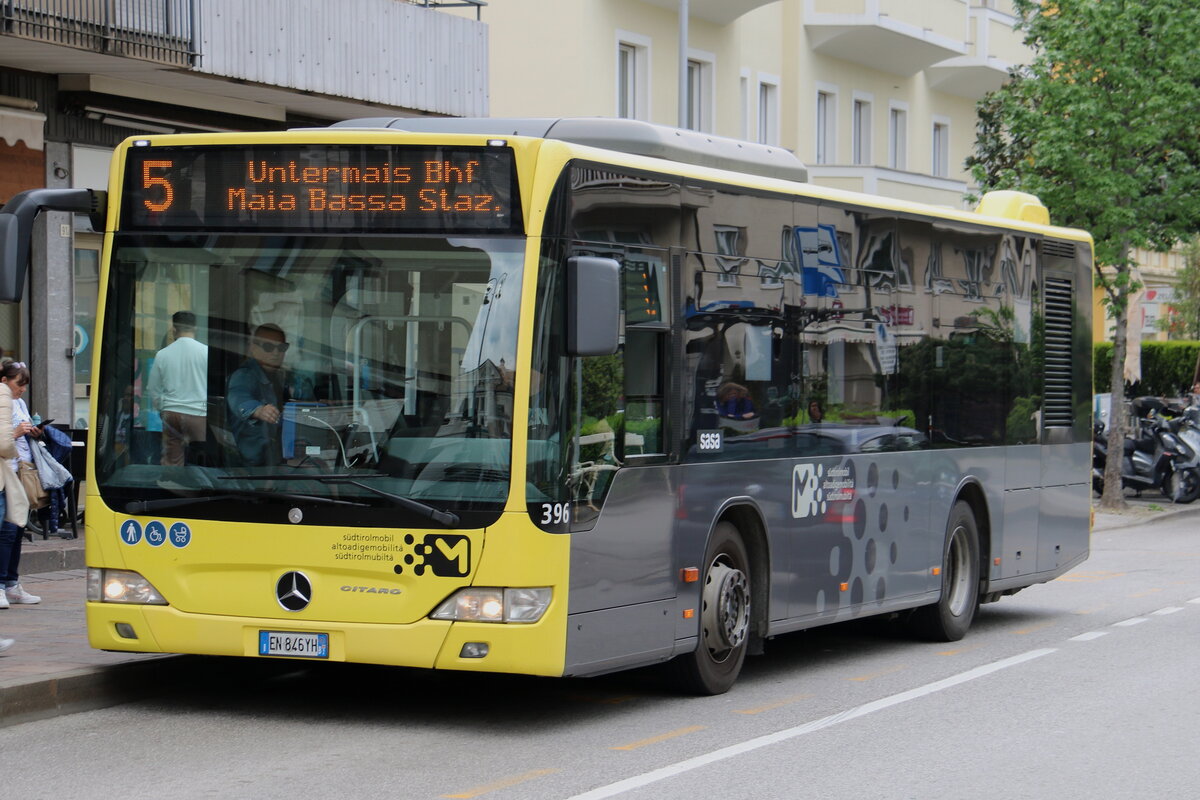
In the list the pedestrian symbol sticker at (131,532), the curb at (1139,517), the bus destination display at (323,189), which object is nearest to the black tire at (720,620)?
the bus destination display at (323,189)

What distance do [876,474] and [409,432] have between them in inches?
171

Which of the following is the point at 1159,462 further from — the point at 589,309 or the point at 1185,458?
the point at 589,309

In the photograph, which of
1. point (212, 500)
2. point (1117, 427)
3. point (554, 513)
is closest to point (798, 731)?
point (554, 513)

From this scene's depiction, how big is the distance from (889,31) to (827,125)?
214 centimetres

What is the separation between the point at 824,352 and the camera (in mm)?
11672

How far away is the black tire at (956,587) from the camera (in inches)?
531

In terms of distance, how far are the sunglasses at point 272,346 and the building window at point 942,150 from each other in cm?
3208

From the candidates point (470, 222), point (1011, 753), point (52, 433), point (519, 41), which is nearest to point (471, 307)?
point (470, 222)

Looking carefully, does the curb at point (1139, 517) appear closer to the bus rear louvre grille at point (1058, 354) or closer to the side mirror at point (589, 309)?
the bus rear louvre grille at point (1058, 354)

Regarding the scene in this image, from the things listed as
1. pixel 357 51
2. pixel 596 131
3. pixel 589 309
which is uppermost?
pixel 357 51

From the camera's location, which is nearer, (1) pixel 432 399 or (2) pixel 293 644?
(1) pixel 432 399

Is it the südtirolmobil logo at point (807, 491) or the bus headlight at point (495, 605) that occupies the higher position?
the südtirolmobil logo at point (807, 491)

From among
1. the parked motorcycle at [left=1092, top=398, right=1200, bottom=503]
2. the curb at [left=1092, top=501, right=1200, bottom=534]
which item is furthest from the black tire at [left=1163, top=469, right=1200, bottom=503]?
the curb at [left=1092, top=501, right=1200, bottom=534]

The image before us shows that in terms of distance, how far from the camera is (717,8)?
30.4 m
